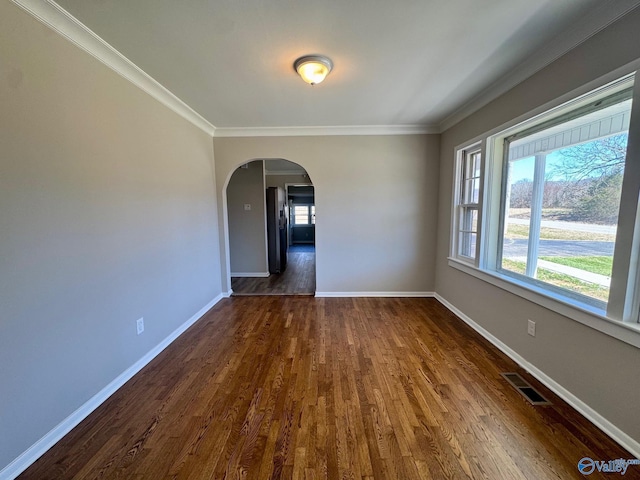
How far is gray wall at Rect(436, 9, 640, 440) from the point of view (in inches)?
57.3

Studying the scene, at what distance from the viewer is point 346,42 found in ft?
6.09

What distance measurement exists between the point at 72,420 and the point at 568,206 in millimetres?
3814

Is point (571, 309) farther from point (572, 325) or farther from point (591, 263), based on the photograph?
point (591, 263)

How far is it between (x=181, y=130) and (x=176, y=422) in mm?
2851

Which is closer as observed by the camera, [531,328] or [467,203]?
[531,328]

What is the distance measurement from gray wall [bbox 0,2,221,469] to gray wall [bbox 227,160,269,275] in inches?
97.8

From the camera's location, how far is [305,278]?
5281mm

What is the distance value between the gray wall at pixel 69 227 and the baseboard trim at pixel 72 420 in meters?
0.04

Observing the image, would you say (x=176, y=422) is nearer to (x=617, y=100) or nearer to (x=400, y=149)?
(x=617, y=100)

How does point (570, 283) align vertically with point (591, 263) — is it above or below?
below

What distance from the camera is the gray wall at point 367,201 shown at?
3.82m

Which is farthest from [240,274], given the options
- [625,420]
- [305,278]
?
[625,420]

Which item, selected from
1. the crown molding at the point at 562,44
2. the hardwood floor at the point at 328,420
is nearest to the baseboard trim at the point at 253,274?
the hardwood floor at the point at 328,420

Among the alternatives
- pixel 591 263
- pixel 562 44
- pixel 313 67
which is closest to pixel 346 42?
pixel 313 67
